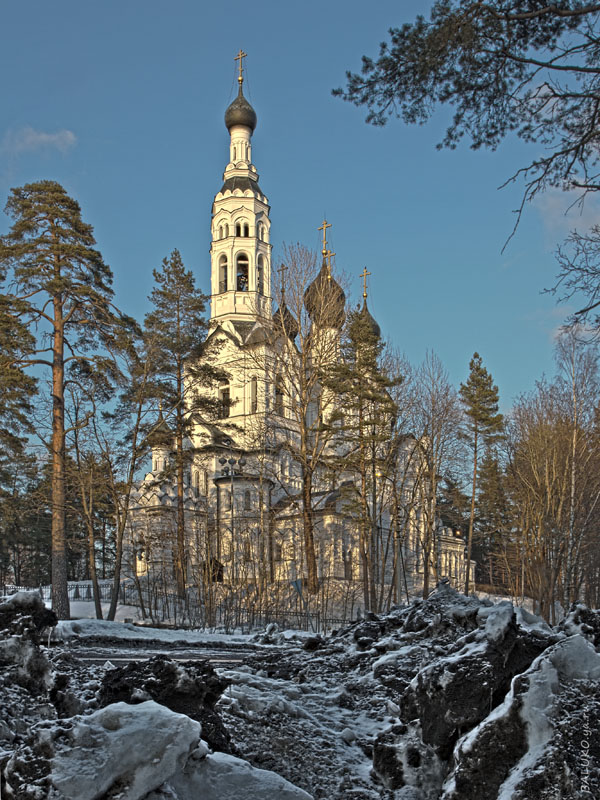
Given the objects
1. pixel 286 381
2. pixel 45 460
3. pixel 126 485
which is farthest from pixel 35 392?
pixel 286 381

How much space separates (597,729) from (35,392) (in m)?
20.6

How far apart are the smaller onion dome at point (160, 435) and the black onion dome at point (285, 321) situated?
5339mm

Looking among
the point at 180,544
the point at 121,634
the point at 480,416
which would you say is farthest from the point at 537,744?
the point at 480,416

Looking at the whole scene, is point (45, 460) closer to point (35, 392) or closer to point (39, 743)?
point (35, 392)

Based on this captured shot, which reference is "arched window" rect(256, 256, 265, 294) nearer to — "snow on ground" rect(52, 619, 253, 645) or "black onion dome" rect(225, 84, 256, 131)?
"black onion dome" rect(225, 84, 256, 131)

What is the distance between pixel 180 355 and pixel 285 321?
7.09 meters

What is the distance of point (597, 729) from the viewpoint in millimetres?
3691

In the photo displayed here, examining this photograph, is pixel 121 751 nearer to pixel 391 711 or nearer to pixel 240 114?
pixel 391 711

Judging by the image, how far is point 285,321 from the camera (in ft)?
93.0

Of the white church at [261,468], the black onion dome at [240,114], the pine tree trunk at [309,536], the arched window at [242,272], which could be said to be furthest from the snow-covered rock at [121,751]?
the black onion dome at [240,114]

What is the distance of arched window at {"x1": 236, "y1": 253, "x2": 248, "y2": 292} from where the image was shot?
49.2 m

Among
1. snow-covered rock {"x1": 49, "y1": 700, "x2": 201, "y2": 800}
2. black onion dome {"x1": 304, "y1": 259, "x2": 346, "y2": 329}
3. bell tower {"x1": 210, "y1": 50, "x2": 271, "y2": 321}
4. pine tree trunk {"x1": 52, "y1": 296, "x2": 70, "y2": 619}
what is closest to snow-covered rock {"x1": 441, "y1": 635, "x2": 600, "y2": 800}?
snow-covered rock {"x1": 49, "y1": 700, "x2": 201, "y2": 800}

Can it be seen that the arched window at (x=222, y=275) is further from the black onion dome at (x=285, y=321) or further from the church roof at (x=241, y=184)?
the black onion dome at (x=285, y=321)

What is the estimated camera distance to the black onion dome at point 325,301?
27.7 meters
